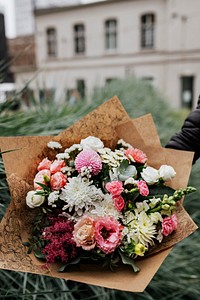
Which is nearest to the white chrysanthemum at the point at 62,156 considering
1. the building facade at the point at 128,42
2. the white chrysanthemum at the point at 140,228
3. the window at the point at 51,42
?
the white chrysanthemum at the point at 140,228

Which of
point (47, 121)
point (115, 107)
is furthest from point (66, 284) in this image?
point (47, 121)

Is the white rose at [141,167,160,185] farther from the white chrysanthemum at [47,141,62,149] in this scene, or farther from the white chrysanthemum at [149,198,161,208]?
the white chrysanthemum at [47,141,62,149]

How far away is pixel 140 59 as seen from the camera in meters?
14.7

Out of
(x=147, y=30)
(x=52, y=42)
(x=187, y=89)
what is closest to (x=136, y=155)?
(x=187, y=89)

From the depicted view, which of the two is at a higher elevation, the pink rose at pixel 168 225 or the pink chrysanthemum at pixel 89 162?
the pink chrysanthemum at pixel 89 162

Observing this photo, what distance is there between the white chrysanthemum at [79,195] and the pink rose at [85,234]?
29 mm

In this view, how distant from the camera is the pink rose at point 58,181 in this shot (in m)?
0.88

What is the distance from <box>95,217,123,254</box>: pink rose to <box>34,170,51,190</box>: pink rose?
0.51 feet

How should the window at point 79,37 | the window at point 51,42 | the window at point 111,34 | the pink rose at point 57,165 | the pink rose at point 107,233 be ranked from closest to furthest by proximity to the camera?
1. the pink rose at point 107,233
2. the pink rose at point 57,165
3. the window at point 111,34
4. the window at point 79,37
5. the window at point 51,42

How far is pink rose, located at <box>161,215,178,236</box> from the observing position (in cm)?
86

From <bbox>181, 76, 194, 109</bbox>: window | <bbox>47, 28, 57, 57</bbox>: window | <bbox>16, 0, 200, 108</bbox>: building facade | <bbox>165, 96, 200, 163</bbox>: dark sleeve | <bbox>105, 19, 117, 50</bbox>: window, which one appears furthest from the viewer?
<bbox>47, 28, 57, 57</bbox>: window

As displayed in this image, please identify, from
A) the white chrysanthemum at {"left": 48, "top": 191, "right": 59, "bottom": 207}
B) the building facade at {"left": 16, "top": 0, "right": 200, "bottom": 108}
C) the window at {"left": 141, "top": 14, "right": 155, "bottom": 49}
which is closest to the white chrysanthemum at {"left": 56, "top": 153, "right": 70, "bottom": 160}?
the white chrysanthemum at {"left": 48, "top": 191, "right": 59, "bottom": 207}

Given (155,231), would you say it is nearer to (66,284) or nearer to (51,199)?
(51,199)

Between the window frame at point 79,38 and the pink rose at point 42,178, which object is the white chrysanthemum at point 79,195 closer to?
the pink rose at point 42,178
